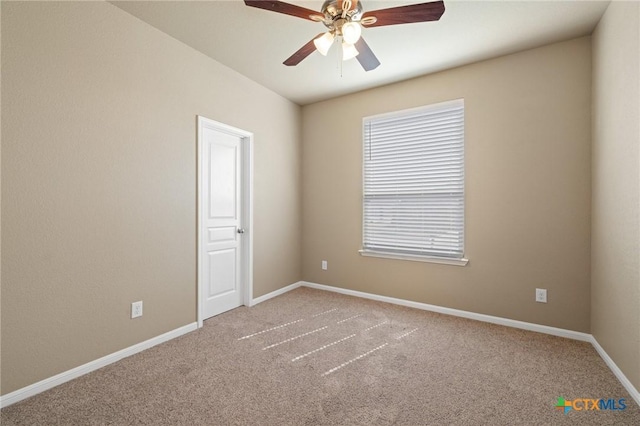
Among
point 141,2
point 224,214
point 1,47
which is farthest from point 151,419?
point 141,2

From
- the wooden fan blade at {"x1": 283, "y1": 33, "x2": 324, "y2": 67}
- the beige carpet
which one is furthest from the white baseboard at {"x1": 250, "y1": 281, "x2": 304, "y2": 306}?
the wooden fan blade at {"x1": 283, "y1": 33, "x2": 324, "y2": 67}

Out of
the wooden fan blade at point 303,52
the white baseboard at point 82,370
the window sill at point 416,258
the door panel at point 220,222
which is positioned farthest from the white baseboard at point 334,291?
the wooden fan blade at point 303,52

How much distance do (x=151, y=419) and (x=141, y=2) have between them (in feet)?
9.26

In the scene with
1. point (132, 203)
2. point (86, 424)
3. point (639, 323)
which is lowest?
point (86, 424)

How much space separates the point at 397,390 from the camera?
1.94 meters

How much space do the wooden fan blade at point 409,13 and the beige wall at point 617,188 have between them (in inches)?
48.6

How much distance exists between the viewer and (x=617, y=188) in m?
2.10

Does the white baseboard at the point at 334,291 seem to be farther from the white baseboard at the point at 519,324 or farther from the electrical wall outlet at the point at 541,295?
the electrical wall outlet at the point at 541,295

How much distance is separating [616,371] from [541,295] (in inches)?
31.8

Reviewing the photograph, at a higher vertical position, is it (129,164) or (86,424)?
Result: (129,164)

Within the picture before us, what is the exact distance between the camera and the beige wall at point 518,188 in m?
2.67

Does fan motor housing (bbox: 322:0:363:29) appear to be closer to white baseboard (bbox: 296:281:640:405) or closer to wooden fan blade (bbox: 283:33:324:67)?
wooden fan blade (bbox: 283:33:324:67)

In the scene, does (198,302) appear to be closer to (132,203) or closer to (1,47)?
(132,203)

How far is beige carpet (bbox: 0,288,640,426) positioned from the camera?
5.58 ft
